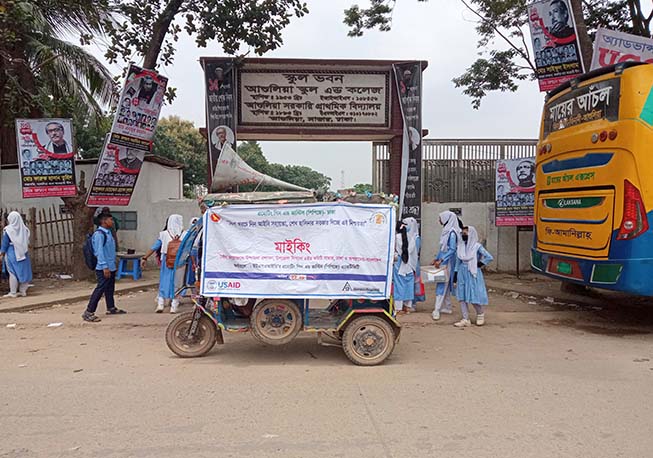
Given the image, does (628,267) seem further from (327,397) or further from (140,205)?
(140,205)

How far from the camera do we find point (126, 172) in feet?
38.1

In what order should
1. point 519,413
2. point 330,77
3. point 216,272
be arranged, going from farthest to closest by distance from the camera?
point 330,77 → point 216,272 → point 519,413

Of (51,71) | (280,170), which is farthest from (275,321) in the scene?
(280,170)

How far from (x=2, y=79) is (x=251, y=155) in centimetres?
3058

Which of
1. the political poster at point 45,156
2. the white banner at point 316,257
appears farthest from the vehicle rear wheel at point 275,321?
the political poster at point 45,156

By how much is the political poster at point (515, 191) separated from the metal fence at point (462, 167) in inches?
61.1

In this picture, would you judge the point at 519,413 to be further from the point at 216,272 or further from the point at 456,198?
the point at 456,198

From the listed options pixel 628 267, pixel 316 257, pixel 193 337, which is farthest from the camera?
pixel 628 267

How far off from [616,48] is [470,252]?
501 cm

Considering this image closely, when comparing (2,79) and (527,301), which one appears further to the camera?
(2,79)

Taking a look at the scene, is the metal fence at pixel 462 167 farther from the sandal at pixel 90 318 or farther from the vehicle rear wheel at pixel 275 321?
the vehicle rear wheel at pixel 275 321

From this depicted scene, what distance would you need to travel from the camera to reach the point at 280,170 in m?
48.0

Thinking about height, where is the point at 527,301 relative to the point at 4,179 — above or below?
below

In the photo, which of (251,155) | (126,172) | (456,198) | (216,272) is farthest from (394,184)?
(251,155)
